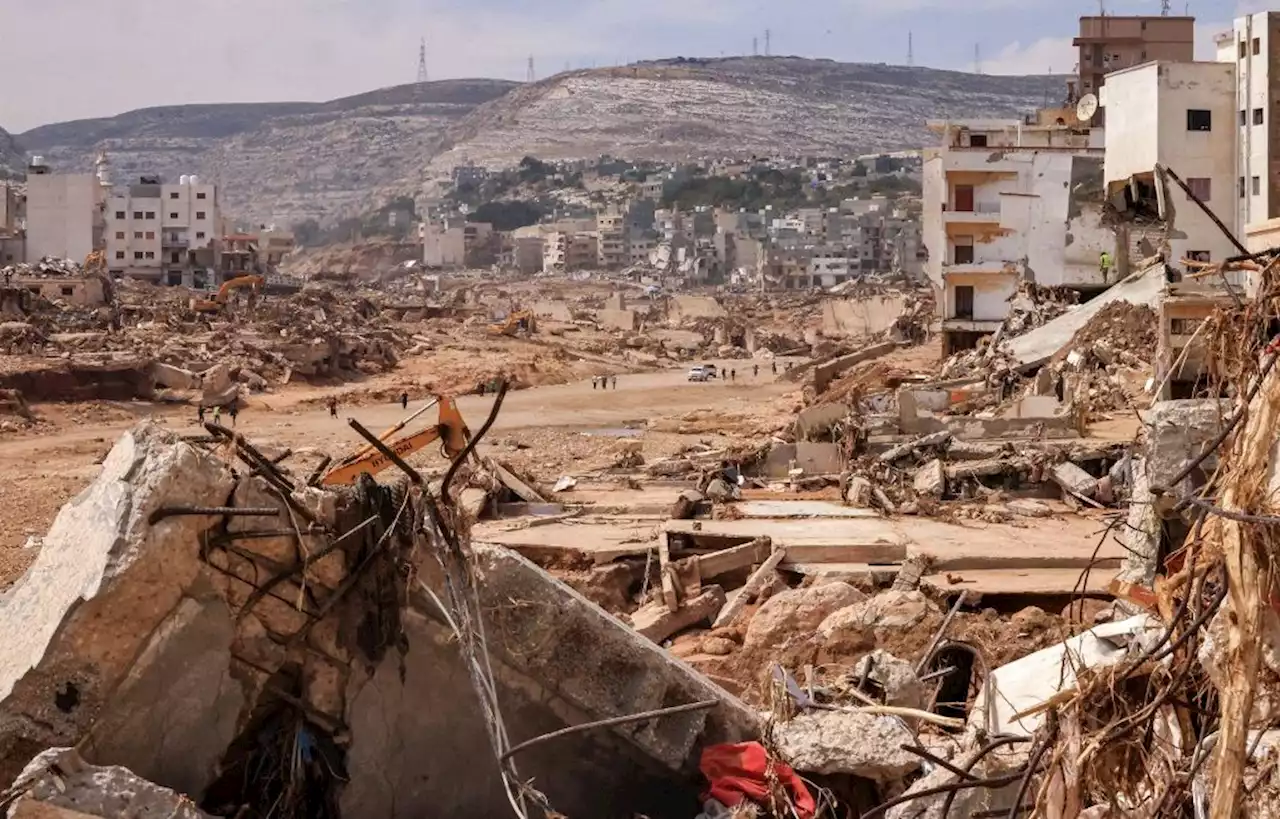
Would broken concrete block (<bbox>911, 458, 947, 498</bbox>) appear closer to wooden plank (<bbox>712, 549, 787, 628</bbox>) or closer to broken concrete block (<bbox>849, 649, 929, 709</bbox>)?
wooden plank (<bbox>712, 549, 787, 628</bbox>)

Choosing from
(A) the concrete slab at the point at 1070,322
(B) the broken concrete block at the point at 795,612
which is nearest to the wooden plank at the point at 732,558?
(B) the broken concrete block at the point at 795,612

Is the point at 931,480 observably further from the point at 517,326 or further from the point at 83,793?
the point at 517,326

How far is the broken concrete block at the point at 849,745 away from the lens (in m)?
5.47

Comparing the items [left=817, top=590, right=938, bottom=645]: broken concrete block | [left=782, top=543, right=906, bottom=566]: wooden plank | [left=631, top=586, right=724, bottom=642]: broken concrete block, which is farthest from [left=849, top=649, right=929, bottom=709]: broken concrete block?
[left=782, top=543, right=906, bottom=566]: wooden plank

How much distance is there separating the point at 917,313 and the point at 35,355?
30.2m

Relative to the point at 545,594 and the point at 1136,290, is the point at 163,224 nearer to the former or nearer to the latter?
the point at 1136,290

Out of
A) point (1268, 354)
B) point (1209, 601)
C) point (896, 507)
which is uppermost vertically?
point (1268, 354)

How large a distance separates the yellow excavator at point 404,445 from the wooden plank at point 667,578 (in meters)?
1.99

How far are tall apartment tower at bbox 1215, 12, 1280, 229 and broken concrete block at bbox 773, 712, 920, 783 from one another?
30.5 metres

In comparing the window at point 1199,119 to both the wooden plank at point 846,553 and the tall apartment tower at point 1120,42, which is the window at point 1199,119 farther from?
the tall apartment tower at point 1120,42

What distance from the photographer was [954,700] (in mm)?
6512

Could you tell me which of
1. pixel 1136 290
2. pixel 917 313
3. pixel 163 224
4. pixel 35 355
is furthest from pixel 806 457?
pixel 163 224

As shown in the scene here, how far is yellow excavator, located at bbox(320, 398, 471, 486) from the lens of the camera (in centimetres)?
1128

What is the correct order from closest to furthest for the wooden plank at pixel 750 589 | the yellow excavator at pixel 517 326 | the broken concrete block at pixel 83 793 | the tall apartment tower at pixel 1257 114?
the broken concrete block at pixel 83 793 → the wooden plank at pixel 750 589 → the tall apartment tower at pixel 1257 114 → the yellow excavator at pixel 517 326
